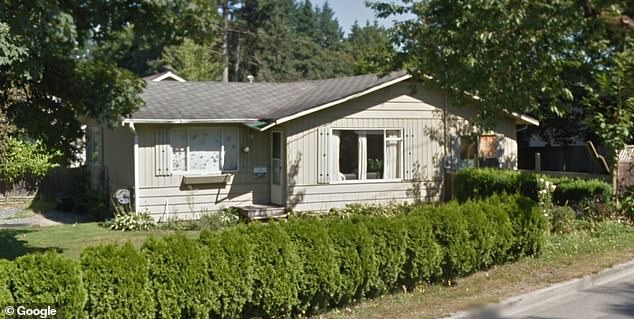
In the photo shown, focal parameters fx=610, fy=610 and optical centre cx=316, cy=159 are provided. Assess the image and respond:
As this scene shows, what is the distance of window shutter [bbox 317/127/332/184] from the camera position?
619 inches

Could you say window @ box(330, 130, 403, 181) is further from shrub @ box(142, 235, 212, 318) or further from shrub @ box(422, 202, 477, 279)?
shrub @ box(142, 235, 212, 318)

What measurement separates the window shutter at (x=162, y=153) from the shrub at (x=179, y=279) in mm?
8931

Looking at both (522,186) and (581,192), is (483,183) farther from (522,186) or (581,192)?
(581,192)

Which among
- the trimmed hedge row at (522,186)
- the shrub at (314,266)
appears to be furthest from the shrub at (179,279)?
the trimmed hedge row at (522,186)

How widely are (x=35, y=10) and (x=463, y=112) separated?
13151 millimetres

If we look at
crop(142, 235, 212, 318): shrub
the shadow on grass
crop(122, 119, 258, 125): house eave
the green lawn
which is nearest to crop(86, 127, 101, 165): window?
the green lawn

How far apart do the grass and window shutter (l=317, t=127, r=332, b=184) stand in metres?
6.34

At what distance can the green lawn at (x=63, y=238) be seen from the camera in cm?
1084

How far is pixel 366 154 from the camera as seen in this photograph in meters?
16.4

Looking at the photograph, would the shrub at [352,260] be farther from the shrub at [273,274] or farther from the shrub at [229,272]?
the shrub at [229,272]

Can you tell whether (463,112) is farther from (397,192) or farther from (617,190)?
(617,190)

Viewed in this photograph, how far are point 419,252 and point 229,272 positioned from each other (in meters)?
2.66

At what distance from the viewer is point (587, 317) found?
6.87 meters

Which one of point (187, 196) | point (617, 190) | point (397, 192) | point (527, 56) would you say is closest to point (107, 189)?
point (187, 196)
